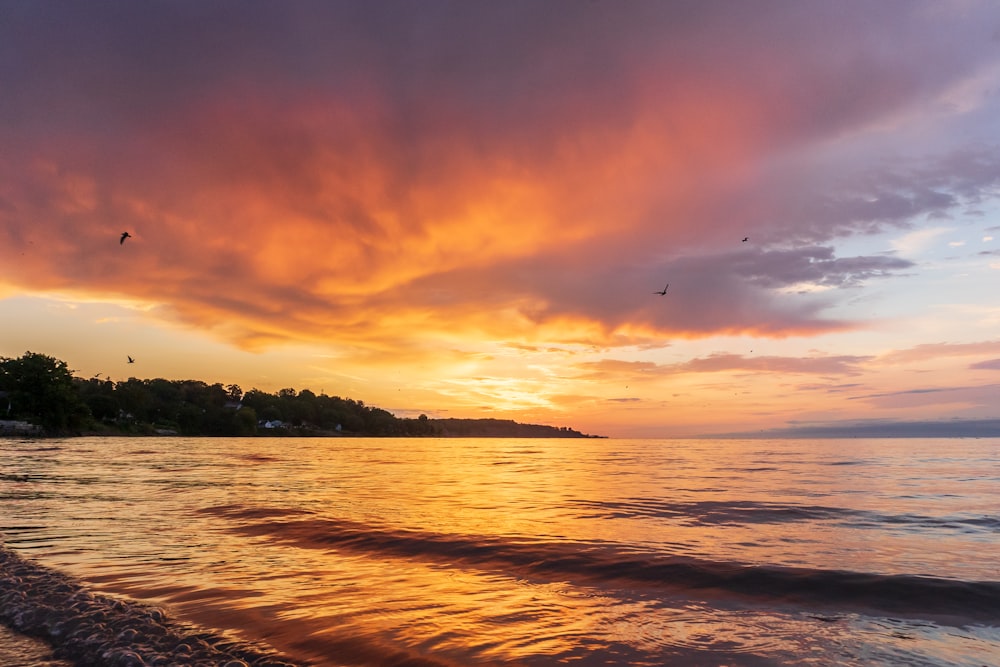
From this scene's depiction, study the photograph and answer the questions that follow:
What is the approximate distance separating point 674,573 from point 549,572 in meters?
2.57

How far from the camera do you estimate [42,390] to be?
125500 mm

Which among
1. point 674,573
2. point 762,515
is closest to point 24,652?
point 674,573

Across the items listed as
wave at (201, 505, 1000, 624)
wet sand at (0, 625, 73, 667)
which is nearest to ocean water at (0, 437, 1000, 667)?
wave at (201, 505, 1000, 624)

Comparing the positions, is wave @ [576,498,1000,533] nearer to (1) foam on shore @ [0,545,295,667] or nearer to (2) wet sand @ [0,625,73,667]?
(1) foam on shore @ [0,545,295,667]

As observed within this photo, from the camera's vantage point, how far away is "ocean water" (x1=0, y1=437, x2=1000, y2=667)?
7.73 meters

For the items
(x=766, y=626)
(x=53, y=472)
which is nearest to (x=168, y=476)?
(x=53, y=472)

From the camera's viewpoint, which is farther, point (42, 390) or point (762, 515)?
point (42, 390)

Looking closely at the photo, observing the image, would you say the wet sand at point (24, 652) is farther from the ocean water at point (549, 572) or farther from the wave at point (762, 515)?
the wave at point (762, 515)

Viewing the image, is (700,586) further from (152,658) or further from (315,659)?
(152,658)

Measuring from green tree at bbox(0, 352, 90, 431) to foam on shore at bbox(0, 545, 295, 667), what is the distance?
14601 cm

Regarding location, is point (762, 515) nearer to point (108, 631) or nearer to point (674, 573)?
point (674, 573)

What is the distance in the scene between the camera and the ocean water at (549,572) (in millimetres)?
7730

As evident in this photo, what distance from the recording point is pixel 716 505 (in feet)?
74.3

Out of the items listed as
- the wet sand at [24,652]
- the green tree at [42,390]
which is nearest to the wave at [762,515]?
the wet sand at [24,652]
